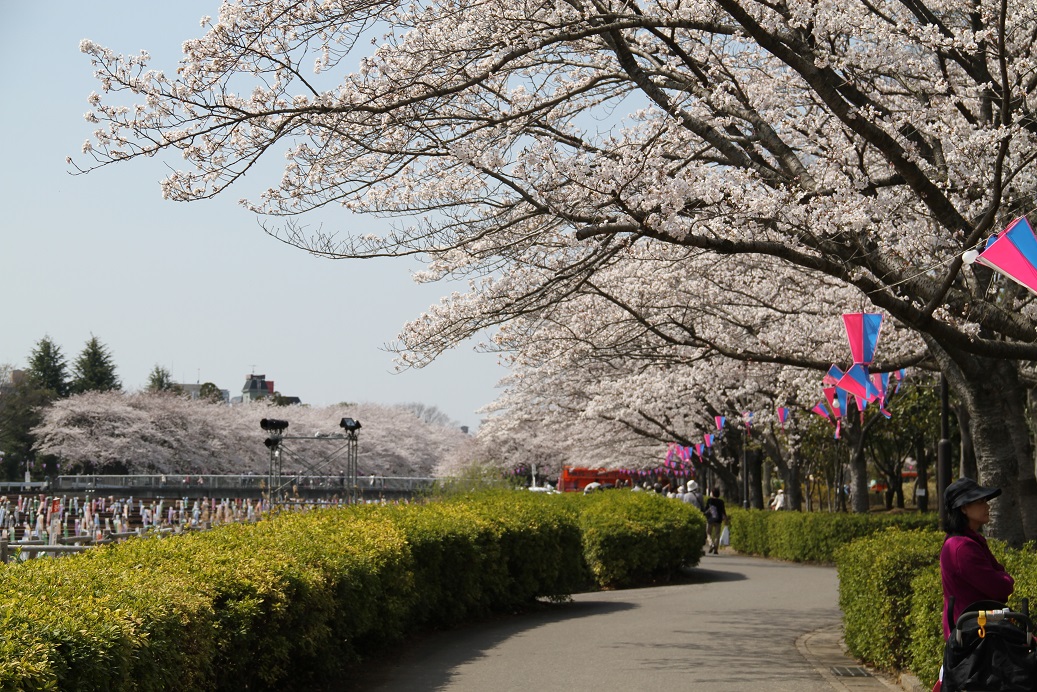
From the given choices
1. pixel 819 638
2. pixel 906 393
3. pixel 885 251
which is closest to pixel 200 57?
pixel 885 251


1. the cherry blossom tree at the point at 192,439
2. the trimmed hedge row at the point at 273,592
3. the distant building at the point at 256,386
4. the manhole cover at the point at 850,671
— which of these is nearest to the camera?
the trimmed hedge row at the point at 273,592

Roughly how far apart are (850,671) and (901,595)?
1.24 meters

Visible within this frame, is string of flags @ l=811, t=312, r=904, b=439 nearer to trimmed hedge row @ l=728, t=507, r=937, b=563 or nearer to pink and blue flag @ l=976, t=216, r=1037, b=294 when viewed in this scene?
trimmed hedge row @ l=728, t=507, r=937, b=563

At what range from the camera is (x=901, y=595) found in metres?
8.62

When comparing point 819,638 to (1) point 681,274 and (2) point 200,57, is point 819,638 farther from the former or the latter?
(2) point 200,57

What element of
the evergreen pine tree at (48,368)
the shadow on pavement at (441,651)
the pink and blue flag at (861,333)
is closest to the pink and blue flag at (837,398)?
the pink and blue flag at (861,333)

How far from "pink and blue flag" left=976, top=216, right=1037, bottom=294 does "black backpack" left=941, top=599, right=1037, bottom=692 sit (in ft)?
8.80

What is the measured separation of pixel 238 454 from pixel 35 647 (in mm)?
74818

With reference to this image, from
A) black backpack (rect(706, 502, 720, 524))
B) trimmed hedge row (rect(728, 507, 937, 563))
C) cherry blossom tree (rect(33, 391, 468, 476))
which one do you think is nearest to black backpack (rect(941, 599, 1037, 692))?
trimmed hedge row (rect(728, 507, 937, 563))

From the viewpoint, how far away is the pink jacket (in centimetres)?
545

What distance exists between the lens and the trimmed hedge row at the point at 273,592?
4.49 metres

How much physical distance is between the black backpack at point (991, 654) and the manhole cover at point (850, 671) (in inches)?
169

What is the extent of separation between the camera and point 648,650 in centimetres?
1053

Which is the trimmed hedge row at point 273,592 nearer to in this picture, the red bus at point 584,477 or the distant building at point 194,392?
the red bus at point 584,477
